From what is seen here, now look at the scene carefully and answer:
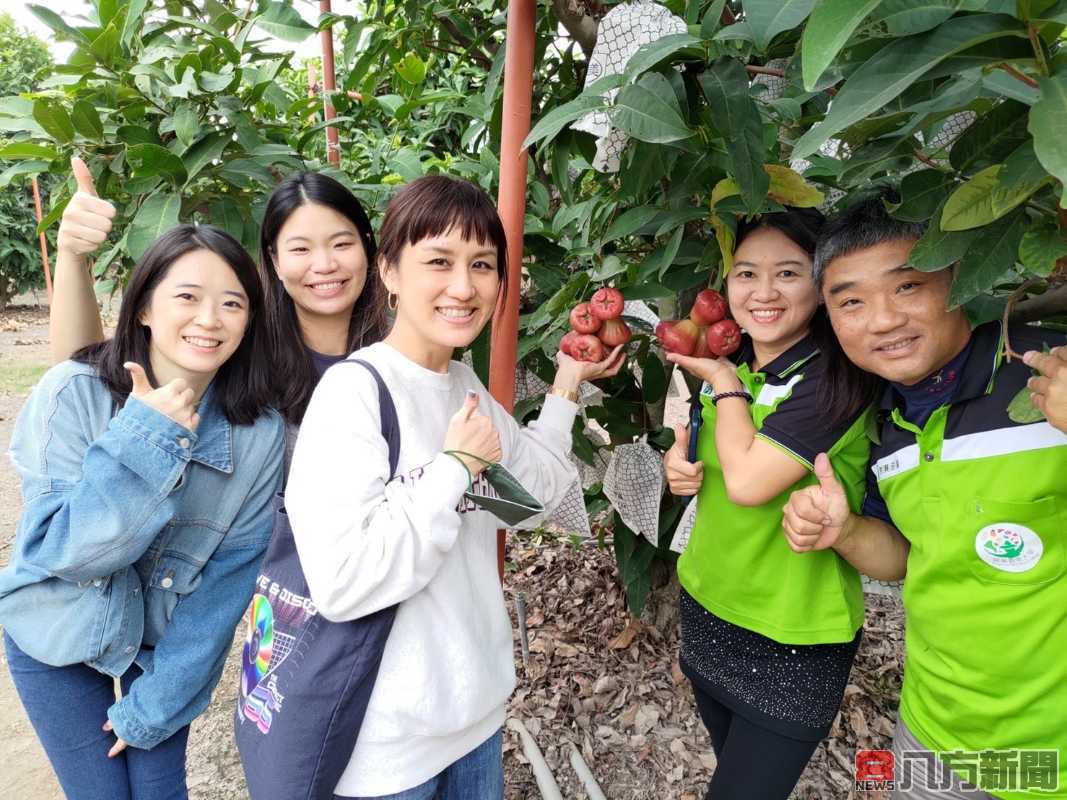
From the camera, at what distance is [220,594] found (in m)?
1.40

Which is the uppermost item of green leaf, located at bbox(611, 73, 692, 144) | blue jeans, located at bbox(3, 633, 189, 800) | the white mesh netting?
the white mesh netting

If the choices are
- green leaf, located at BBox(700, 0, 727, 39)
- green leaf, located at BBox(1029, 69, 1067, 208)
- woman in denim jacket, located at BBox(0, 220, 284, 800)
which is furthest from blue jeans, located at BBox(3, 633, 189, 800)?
green leaf, located at BBox(1029, 69, 1067, 208)

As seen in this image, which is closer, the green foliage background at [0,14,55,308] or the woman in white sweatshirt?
the woman in white sweatshirt

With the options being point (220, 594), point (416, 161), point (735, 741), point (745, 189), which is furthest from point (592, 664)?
point (745, 189)

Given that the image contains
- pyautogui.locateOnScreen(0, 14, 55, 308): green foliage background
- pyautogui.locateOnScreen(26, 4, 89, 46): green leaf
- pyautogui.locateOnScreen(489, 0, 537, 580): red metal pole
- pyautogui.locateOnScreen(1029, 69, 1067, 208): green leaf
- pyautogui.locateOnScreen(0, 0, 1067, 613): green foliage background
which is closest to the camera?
pyautogui.locateOnScreen(1029, 69, 1067, 208): green leaf

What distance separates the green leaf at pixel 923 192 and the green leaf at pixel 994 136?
0.05 m

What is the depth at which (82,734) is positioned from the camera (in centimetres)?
137

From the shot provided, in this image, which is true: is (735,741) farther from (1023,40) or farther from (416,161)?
(416,161)

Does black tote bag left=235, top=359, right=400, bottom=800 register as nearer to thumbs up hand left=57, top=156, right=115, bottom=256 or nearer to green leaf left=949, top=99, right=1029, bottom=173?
thumbs up hand left=57, top=156, right=115, bottom=256

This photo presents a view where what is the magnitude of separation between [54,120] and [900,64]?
1752mm

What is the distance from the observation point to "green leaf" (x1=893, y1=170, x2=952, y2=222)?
3.15 feet

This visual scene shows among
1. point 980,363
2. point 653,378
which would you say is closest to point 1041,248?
point 980,363

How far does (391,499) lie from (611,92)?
718 millimetres

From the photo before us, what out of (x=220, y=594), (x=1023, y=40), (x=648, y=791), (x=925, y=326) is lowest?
(x=648, y=791)
